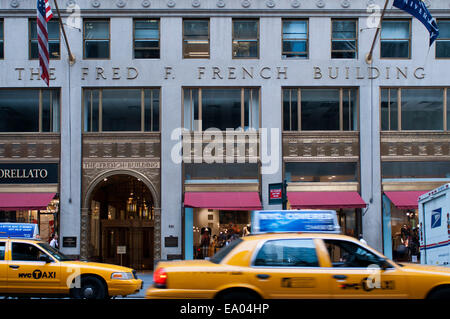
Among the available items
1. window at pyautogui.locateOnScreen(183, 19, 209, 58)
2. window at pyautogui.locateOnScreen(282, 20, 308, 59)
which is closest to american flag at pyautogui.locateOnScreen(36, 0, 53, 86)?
window at pyautogui.locateOnScreen(183, 19, 209, 58)

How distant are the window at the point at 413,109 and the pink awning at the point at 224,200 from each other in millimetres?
6667

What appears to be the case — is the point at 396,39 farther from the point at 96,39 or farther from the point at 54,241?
the point at 54,241

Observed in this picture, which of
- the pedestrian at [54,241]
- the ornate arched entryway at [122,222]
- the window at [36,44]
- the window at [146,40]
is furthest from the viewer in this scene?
the ornate arched entryway at [122,222]

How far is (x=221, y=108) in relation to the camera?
→ 84.2 ft

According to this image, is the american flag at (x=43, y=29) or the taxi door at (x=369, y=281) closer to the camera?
the taxi door at (x=369, y=281)

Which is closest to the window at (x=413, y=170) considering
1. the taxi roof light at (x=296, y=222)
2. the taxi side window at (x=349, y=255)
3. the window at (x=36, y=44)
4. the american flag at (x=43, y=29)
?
the american flag at (x=43, y=29)

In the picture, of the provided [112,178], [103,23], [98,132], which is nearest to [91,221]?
[112,178]

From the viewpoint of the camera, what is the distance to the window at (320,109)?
83.9 feet

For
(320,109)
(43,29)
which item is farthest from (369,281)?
(43,29)

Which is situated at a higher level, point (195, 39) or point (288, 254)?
point (195, 39)

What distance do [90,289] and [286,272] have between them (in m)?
6.43

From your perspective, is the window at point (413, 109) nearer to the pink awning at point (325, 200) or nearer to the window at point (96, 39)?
the pink awning at point (325, 200)

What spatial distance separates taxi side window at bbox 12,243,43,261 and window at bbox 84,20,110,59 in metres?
13.4

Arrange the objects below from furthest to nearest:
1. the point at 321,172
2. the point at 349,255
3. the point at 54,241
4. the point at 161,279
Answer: the point at 321,172 < the point at 54,241 < the point at 349,255 < the point at 161,279
